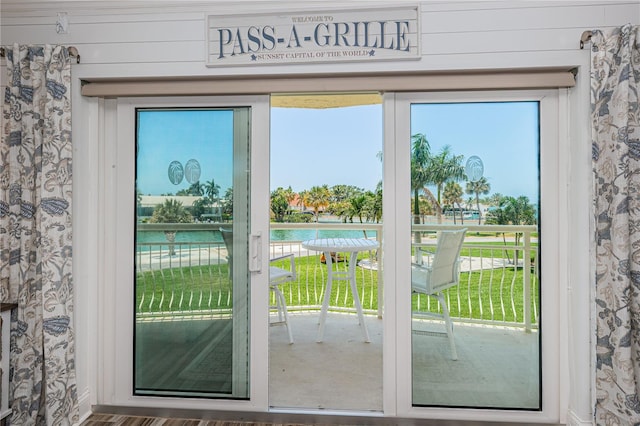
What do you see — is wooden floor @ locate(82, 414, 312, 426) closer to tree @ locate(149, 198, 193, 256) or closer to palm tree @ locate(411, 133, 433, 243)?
tree @ locate(149, 198, 193, 256)

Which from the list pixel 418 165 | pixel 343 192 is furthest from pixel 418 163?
pixel 343 192

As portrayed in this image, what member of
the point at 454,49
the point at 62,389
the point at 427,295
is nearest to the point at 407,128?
the point at 454,49

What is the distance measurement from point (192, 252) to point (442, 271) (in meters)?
1.55

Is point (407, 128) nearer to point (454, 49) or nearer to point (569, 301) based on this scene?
point (454, 49)

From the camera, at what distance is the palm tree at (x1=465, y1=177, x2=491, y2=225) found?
6.74 ft

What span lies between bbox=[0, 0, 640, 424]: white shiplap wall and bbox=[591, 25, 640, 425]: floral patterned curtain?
95 mm

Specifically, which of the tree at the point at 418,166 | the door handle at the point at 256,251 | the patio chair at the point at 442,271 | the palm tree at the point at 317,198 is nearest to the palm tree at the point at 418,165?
the tree at the point at 418,166

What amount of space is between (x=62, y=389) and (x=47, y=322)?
0.38 m

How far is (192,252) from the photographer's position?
7.18 feet

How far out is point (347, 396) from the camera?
2387 millimetres

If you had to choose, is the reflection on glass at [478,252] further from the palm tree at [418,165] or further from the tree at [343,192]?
the tree at [343,192]

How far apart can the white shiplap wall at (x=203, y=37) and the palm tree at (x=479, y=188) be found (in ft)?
1.54

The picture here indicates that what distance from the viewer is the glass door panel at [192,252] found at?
213 cm

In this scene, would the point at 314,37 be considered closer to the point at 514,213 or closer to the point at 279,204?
the point at 514,213
